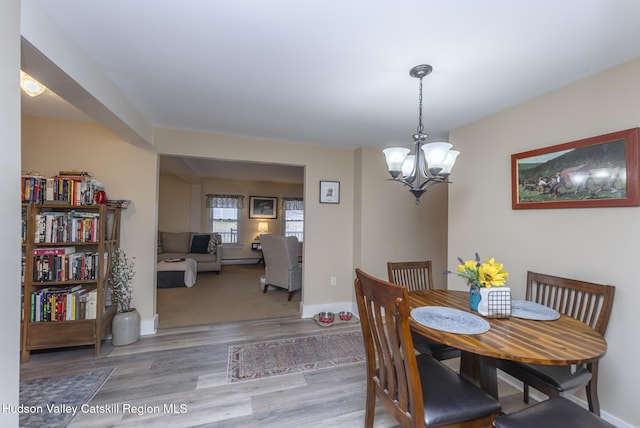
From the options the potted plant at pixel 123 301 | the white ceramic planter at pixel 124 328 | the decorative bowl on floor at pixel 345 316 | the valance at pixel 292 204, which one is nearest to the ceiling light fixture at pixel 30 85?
the potted plant at pixel 123 301

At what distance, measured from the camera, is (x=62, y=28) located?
4.74 feet

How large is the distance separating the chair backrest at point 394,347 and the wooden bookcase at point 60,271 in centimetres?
253

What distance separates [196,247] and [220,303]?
2.76 meters

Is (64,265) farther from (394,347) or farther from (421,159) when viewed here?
(421,159)

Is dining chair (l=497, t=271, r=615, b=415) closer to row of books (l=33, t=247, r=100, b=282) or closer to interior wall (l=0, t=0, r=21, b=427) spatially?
interior wall (l=0, t=0, r=21, b=427)

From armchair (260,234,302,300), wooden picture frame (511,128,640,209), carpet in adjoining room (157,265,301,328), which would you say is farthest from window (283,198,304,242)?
wooden picture frame (511,128,640,209)

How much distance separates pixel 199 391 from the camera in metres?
2.02

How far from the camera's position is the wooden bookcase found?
7.61 ft

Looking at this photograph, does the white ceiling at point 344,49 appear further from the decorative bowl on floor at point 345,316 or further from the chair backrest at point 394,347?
the decorative bowl on floor at point 345,316

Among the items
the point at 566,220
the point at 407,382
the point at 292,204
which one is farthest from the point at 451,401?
the point at 292,204

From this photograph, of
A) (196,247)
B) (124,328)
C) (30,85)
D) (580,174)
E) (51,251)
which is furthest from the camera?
(196,247)

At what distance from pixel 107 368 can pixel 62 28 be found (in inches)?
98.7

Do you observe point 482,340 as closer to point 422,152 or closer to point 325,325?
point 422,152

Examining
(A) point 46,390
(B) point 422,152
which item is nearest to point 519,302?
(B) point 422,152
